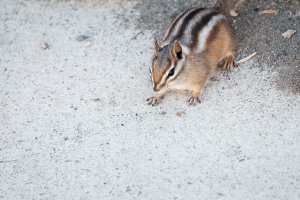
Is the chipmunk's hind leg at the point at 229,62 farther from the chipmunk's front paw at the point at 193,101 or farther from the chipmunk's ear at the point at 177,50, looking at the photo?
the chipmunk's ear at the point at 177,50

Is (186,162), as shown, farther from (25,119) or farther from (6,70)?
(6,70)

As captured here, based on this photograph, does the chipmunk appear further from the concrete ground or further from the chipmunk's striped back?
the concrete ground

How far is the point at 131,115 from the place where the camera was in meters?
4.75

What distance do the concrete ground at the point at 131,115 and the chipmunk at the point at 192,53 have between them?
16 cm

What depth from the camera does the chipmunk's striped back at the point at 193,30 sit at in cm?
480

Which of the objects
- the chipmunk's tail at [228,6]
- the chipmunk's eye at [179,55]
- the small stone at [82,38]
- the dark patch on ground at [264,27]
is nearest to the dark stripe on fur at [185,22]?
the chipmunk's eye at [179,55]

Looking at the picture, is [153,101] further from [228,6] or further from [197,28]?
[228,6]

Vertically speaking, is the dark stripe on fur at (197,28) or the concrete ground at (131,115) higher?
the dark stripe on fur at (197,28)

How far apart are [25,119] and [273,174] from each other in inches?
91.4

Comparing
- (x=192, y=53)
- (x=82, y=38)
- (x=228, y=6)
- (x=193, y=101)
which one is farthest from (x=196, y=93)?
(x=82, y=38)

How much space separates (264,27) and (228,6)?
1.42 feet

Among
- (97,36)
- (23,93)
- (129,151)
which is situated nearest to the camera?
(129,151)

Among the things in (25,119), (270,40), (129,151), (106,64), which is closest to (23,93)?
(25,119)

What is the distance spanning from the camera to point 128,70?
5.20 m
